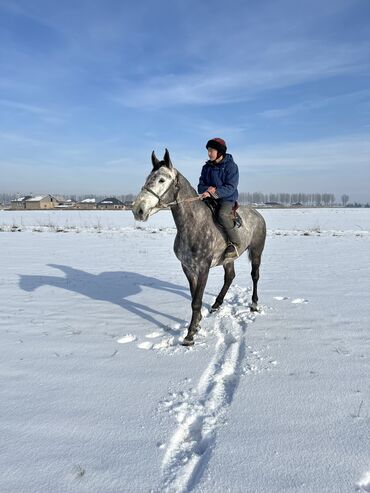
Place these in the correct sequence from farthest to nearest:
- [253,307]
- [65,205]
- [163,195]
A: [65,205]
[253,307]
[163,195]

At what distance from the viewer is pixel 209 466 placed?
101 inches

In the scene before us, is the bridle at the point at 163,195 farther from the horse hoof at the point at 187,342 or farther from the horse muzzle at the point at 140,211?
the horse hoof at the point at 187,342

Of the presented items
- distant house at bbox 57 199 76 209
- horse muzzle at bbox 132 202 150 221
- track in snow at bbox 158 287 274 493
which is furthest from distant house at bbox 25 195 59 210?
track in snow at bbox 158 287 274 493

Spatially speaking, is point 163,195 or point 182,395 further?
point 163,195

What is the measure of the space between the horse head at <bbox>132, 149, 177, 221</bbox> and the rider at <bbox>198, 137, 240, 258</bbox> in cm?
78

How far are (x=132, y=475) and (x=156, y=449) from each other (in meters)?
0.33

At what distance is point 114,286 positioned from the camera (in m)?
9.09

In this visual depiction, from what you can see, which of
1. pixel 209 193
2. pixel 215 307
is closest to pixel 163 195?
pixel 209 193

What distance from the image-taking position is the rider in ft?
18.2

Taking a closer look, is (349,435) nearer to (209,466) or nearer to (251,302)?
(209,466)

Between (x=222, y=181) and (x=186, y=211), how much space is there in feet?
3.27

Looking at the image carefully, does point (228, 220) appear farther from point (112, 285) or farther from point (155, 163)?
point (112, 285)

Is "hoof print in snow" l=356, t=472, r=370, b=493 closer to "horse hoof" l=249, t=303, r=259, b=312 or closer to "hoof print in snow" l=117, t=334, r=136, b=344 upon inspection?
"hoof print in snow" l=117, t=334, r=136, b=344

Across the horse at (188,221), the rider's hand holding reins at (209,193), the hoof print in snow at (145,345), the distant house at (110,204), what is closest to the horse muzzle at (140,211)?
the horse at (188,221)
